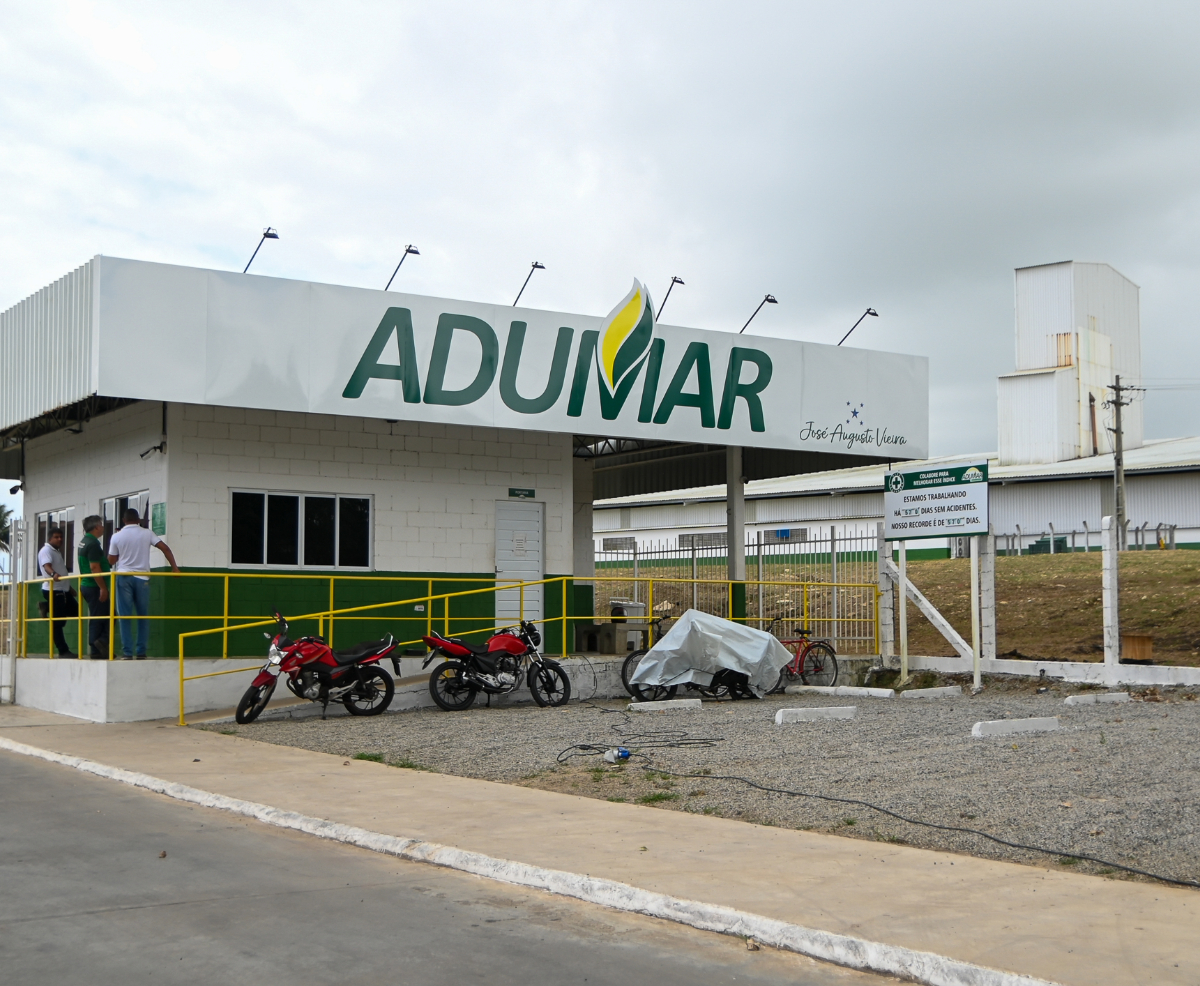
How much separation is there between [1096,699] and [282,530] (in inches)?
471

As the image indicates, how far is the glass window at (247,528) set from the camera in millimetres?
19109

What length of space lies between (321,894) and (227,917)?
2.24ft

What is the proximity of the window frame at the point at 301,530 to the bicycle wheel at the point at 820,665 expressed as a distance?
731 centimetres

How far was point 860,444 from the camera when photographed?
918 inches

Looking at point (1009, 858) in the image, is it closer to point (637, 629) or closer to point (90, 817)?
point (90, 817)

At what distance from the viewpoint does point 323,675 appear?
1641 centimetres

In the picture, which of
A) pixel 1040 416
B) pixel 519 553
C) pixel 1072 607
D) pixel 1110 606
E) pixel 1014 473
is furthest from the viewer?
pixel 1040 416

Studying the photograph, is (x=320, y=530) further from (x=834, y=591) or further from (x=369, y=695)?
(x=834, y=591)

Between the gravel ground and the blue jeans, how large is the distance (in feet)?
6.50

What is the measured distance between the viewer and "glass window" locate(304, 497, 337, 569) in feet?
65.0

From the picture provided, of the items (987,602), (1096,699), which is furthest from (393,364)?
(1096,699)

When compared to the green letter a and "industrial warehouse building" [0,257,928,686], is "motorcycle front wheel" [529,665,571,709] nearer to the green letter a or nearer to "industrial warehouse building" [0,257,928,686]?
"industrial warehouse building" [0,257,928,686]

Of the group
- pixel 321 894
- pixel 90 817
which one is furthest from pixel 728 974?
pixel 90 817

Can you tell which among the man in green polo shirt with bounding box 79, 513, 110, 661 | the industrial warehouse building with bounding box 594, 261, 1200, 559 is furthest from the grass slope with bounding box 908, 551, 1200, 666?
the industrial warehouse building with bounding box 594, 261, 1200, 559
